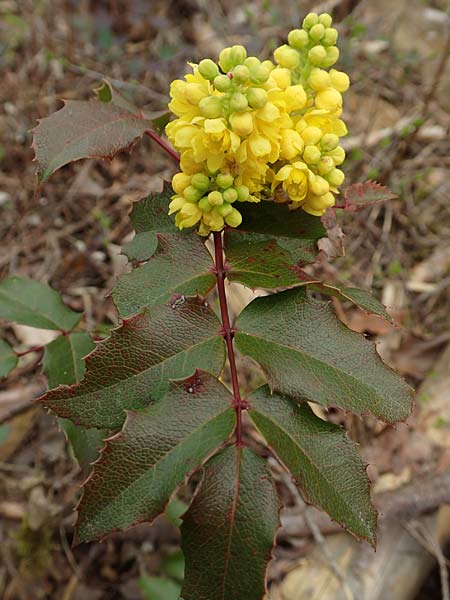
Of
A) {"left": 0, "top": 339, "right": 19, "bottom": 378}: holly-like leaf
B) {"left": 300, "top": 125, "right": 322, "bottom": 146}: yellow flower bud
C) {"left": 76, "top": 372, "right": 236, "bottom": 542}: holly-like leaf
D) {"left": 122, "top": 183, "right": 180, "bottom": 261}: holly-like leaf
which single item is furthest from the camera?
{"left": 0, "top": 339, "right": 19, "bottom": 378}: holly-like leaf

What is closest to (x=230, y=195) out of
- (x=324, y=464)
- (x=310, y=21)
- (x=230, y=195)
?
(x=230, y=195)

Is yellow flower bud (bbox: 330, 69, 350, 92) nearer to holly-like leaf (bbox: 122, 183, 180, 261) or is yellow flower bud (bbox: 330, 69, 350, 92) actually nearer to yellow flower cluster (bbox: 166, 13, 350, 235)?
yellow flower cluster (bbox: 166, 13, 350, 235)

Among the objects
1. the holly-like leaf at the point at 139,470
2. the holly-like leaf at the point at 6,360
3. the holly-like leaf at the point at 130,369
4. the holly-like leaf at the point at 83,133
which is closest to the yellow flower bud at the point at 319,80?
the holly-like leaf at the point at 83,133

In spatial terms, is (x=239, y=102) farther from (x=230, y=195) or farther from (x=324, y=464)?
(x=324, y=464)

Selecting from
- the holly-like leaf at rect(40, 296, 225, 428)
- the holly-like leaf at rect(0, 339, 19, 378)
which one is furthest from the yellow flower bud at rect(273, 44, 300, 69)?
the holly-like leaf at rect(0, 339, 19, 378)

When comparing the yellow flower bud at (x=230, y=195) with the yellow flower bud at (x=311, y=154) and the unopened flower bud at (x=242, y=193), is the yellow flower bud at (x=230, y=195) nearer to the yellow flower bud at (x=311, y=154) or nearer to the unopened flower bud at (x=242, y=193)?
the unopened flower bud at (x=242, y=193)

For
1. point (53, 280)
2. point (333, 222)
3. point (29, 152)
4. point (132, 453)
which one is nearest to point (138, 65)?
point (29, 152)

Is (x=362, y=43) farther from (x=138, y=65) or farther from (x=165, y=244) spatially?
(x=165, y=244)

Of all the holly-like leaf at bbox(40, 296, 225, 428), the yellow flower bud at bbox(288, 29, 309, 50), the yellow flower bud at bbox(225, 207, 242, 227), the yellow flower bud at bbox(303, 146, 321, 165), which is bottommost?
the holly-like leaf at bbox(40, 296, 225, 428)
